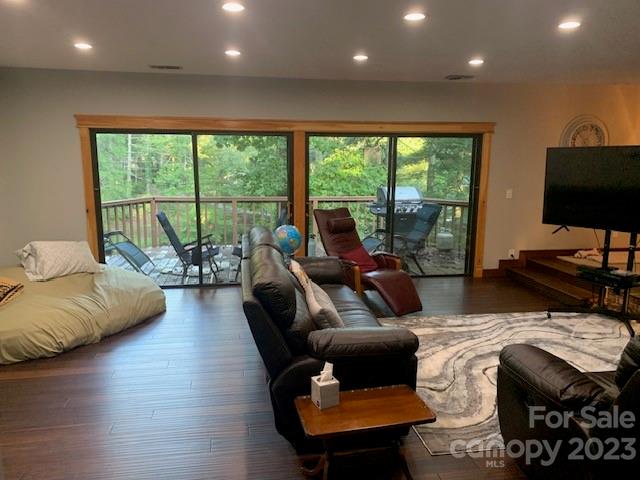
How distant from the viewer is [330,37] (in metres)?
3.52

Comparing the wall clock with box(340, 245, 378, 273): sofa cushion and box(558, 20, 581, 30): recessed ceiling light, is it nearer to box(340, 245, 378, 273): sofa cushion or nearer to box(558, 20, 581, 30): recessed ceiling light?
box(558, 20, 581, 30): recessed ceiling light

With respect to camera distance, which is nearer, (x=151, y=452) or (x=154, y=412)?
(x=151, y=452)

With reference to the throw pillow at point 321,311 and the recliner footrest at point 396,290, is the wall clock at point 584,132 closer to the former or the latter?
the recliner footrest at point 396,290

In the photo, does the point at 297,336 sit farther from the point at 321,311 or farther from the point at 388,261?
the point at 388,261

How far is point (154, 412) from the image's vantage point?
2758mm

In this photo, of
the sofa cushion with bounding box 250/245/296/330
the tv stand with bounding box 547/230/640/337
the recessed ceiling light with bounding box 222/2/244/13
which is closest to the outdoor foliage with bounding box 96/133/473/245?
the tv stand with bounding box 547/230/640/337

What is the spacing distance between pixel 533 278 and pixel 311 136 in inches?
130

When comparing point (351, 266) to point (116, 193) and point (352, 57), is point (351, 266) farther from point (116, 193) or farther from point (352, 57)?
point (116, 193)

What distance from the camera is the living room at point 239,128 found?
2.55 meters

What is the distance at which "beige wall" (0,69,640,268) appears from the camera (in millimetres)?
5098

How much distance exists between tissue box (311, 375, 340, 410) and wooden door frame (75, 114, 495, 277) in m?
3.81

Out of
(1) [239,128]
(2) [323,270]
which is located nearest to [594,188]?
(2) [323,270]

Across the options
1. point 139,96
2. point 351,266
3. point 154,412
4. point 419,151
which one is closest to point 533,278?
point 419,151

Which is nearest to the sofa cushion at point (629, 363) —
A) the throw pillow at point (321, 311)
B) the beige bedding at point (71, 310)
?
the throw pillow at point (321, 311)
